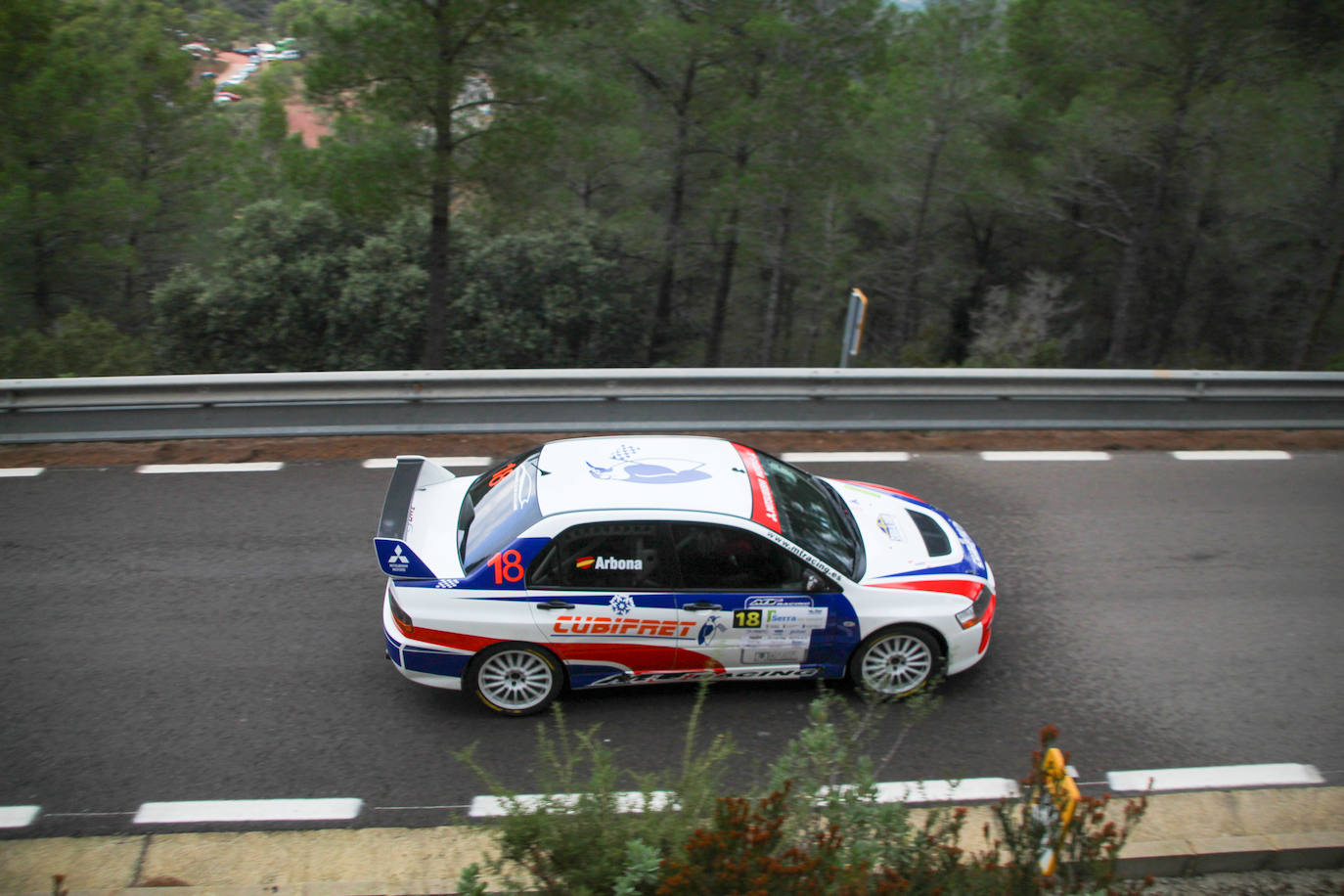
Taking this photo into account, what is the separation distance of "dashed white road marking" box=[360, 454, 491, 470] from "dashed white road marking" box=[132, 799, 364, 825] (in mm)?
4285

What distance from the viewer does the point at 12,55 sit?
20453 millimetres

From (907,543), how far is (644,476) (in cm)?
178

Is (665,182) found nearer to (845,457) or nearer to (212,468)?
(845,457)

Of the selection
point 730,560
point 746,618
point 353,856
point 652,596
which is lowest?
point 353,856

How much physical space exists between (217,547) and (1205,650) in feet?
23.9

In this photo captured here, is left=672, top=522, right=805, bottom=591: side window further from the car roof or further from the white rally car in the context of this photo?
the car roof

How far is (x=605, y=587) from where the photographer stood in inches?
239

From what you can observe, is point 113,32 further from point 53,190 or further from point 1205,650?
point 1205,650

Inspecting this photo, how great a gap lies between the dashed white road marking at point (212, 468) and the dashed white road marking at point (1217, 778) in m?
7.38

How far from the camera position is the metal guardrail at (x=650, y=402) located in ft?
32.3

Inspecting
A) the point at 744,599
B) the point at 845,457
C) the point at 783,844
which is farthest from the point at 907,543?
the point at 845,457

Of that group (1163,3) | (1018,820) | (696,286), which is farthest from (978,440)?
(696,286)

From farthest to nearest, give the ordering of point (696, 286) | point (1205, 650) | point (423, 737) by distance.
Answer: point (696, 286)
point (1205, 650)
point (423, 737)

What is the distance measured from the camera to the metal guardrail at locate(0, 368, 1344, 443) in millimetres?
9859
